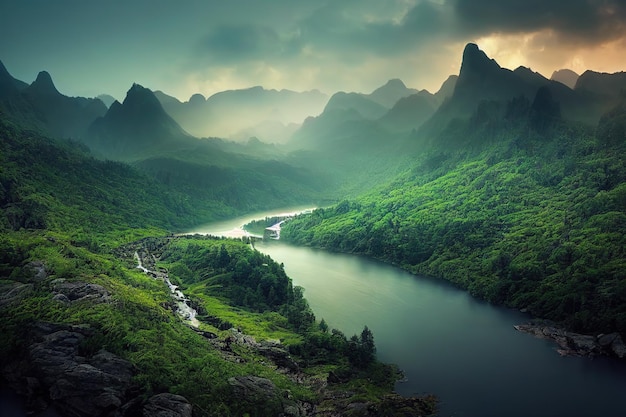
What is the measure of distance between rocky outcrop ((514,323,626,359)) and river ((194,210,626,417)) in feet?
4.27

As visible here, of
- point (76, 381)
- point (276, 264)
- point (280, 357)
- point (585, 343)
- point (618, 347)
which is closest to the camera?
point (76, 381)

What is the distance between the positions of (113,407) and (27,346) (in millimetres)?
12619

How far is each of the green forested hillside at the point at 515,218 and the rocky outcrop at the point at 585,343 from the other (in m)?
2.27

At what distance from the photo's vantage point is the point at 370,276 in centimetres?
10312

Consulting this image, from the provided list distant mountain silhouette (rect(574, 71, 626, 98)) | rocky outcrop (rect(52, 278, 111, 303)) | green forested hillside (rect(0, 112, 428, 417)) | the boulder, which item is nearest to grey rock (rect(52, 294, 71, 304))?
rocky outcrop (rect(52, 278, 111, 303))

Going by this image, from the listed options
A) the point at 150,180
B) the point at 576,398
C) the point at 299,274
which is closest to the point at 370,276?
the point at 299,274

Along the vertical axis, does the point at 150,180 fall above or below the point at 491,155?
below

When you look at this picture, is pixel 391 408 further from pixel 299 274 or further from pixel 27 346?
pixel 299 274

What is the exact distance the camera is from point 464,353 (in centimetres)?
6425

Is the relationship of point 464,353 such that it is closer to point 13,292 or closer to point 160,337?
point 160,337

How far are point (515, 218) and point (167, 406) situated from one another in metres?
87.9

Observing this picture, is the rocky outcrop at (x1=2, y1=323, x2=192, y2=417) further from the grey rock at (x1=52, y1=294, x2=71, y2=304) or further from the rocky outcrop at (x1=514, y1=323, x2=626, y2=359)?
the rocky outcrop at (x1=514, y1=323, x2=626, y2=359)

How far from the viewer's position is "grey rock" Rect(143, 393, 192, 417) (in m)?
41.7

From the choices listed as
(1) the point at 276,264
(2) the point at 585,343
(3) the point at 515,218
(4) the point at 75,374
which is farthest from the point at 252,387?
(3) the point at 515,218
